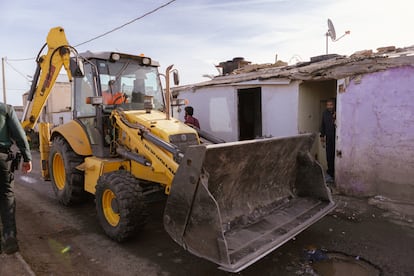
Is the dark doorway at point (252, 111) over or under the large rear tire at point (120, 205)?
over

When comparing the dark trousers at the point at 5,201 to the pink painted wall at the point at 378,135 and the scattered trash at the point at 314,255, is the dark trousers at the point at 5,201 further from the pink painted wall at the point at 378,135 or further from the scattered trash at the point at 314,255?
the pink painted wall at the point at 378,135

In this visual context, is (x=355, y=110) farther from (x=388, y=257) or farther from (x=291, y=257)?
(x=291, y=257)

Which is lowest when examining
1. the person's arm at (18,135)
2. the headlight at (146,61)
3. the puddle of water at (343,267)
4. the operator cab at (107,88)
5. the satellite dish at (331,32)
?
the puddle of water at (343,267)

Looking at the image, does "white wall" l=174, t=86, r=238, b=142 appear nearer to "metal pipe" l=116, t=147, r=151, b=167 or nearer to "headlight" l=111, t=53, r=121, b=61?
"headlight" l=111, t=53, r=121, b=61

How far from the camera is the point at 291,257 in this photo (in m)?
3.73

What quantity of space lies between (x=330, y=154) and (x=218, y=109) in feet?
11.6

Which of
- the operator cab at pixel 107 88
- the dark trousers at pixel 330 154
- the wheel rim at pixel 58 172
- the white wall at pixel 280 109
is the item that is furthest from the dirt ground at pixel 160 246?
the white wall at pixel 280 109

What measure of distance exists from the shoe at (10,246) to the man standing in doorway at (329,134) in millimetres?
6009

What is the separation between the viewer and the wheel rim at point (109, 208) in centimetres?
417

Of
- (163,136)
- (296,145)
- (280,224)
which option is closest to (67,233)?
(163,136)

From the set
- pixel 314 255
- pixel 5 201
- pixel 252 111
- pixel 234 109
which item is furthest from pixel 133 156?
pixel 252 111

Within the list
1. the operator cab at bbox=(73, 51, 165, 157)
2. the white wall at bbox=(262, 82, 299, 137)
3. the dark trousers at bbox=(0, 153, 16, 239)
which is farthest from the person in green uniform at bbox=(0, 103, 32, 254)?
the white wall at bbox=(262, 82, 299, 137)

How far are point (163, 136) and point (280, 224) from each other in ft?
6.31

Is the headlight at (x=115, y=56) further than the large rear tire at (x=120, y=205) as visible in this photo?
Yes
